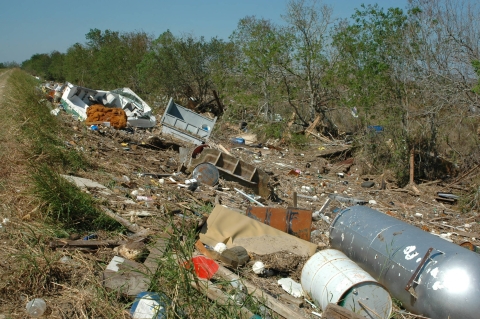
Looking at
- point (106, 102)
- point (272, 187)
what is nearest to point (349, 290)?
point (272, 187)

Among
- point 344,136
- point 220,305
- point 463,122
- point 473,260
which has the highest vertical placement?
point 463,122

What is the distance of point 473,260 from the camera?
361cm

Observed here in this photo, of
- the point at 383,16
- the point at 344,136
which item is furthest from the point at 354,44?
the point at 344,136

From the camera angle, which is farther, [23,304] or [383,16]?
[383,16]

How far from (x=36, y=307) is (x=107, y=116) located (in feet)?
38.4

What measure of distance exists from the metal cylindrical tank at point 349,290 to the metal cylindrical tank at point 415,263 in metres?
0.39

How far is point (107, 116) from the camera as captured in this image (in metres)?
14.2

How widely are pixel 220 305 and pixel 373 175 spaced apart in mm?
9318

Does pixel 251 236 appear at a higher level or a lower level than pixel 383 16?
lower

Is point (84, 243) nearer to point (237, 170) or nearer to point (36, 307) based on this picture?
point (36, 307)

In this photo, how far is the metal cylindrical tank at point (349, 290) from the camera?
11.5ft

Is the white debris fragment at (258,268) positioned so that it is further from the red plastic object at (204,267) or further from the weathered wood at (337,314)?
the weathered wood at (337,314)

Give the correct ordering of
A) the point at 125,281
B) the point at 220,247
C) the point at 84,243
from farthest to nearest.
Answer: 1. the point at 220,247
2. the point at 84,243
3. the point at 125,281

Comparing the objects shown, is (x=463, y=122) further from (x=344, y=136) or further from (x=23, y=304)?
(x=23, y=304)
